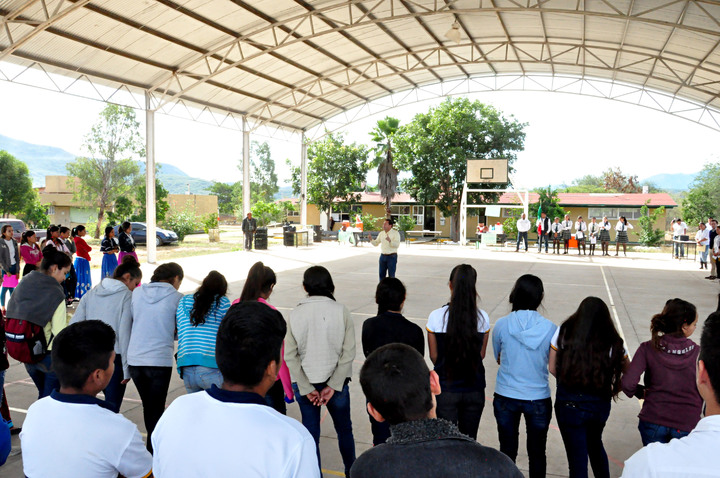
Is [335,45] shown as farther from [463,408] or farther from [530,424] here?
[530,424]

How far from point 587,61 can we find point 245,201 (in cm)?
1563

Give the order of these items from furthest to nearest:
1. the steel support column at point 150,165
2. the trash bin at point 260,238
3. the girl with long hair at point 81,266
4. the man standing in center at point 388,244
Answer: the trash bin at point 260,238, the steel support column at point 150,165, the man standing in center at point 388,244, the girl with long hair at point 81,266

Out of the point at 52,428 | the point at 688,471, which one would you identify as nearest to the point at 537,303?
the point at 688,471

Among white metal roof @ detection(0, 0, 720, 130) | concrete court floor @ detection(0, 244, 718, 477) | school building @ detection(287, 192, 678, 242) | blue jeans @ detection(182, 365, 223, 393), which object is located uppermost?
white metal roof @ detection(0, 0, 720, 130)

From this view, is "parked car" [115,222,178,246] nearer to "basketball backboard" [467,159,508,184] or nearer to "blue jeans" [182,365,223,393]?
"basketball backboard" [467,159,508,184]

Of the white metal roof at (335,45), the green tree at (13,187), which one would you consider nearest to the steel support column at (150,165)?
the white metal roof at (335,45)

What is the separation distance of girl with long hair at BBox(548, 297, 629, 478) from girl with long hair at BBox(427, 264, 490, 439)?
0.46 m

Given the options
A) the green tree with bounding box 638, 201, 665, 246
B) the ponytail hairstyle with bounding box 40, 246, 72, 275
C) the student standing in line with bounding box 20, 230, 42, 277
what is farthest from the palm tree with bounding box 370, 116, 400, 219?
the ponytail hairstyle with bounding box 40, 246, 72, 275

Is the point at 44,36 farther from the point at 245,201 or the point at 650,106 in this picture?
the point at 650,106

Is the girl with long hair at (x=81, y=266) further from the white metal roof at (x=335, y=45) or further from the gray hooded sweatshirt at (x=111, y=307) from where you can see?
the gray hooded sweatshirt at (x=111, y=307)

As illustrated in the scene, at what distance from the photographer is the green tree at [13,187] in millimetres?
40281

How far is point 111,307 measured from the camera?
388cm

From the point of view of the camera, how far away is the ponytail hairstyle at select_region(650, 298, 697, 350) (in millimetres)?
3035

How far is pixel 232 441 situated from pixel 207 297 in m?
2.02
